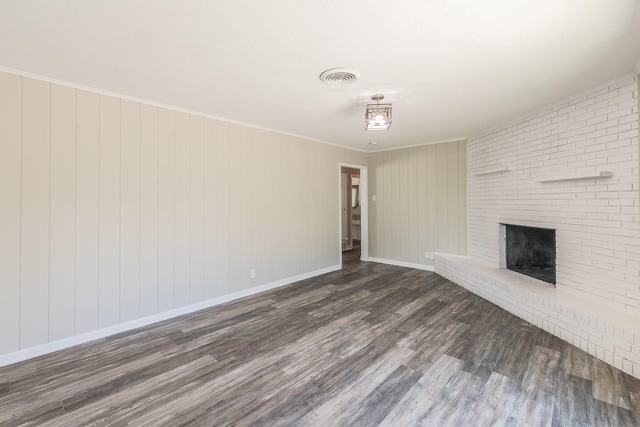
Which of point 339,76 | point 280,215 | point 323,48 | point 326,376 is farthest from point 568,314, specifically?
point 280,215

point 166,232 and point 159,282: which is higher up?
point 166,232

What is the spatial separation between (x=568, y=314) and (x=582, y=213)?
1.03 metres

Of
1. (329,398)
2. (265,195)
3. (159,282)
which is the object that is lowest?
(329,398)

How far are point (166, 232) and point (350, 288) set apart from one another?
263 centimetres

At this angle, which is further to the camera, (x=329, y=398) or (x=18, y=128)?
(x=18, y=128)

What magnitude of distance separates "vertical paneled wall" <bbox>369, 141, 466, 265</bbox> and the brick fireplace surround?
37.6 inches

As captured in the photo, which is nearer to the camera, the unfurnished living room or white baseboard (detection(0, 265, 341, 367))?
the unfurnished living room

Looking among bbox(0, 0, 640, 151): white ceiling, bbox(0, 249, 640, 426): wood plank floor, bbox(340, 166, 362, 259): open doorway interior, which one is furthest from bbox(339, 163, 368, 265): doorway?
bbox(0, 0, 640, 151): white ceiling

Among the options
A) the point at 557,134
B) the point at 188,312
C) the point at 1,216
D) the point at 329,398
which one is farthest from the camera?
the point at 188,312

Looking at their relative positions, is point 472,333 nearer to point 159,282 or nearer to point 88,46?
point 159,282

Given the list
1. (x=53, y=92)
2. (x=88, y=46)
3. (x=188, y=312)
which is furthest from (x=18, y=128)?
(x=188, y=312)

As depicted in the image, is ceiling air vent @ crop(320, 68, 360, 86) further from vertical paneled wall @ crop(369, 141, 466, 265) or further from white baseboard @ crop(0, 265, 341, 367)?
vertical paneled wall @ crop(369, 141, 466, 265)

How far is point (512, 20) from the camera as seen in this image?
175 cm

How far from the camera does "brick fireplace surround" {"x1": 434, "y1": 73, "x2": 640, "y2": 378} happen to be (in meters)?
2.50
